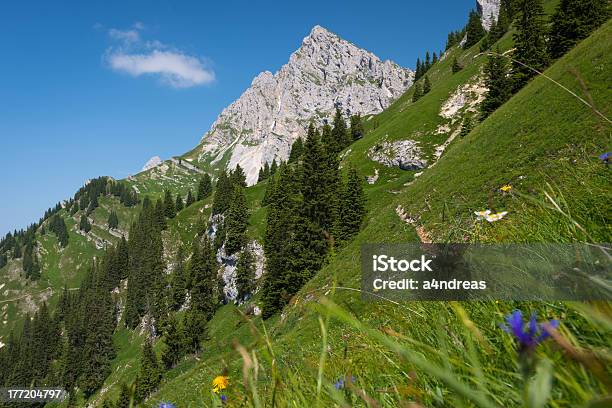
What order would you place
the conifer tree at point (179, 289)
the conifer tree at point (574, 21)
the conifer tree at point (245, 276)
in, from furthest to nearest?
the conifer tree at point (179, 289) < the conifer tree at point (245, 276) < the conifer tree at point (574, 21)

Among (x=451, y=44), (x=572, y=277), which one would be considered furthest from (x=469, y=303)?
(x=451, y=44)

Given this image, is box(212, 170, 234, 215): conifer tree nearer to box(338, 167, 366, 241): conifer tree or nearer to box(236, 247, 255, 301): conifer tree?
box(236, 247, 255, 301): conifer tree

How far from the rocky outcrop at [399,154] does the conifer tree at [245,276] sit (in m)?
36.6

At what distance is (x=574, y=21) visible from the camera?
151 feet

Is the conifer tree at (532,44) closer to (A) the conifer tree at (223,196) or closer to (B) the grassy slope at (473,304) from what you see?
(B) the grassy slope at (473,304)

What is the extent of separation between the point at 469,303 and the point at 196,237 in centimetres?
14280

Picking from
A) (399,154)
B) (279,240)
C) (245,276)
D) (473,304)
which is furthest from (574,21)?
(245,276)

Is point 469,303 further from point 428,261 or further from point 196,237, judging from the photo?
point 196,237

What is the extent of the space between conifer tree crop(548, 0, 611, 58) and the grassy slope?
13.0 m

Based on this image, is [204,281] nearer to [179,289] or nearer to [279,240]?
[179,289]

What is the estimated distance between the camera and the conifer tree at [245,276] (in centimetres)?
8962

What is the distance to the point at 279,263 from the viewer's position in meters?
53.7

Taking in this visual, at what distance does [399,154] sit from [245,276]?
42843 mm

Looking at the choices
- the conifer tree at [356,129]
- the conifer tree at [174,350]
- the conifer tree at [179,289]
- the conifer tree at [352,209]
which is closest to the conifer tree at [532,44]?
the conifer tree at [352,209]
